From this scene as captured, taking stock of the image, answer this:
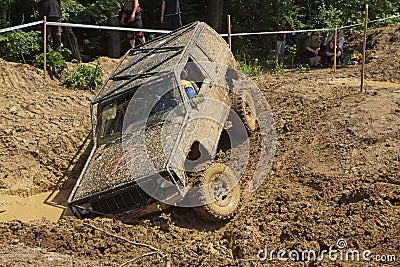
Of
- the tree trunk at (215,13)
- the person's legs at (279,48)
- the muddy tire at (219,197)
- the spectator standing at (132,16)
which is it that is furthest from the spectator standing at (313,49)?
the muddy tire at (219,197)

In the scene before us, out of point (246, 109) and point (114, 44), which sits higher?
point (114, 44)

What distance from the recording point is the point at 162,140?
7.52 m

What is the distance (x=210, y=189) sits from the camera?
7.35 metres

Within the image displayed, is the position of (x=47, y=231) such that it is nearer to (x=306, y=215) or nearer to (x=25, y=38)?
(x=306, y=215)

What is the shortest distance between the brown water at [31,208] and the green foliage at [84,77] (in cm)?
353

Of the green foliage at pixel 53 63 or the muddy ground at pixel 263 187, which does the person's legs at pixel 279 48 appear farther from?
the green foliage at pixel 53 63

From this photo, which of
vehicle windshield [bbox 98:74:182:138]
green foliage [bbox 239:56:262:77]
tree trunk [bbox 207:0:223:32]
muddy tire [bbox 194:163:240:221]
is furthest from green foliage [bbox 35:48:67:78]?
tree trunk [bbox 207:0:223:32]

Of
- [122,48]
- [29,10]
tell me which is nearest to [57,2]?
[29,10]

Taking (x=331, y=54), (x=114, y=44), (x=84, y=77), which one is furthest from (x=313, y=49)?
(x=84, y=77)

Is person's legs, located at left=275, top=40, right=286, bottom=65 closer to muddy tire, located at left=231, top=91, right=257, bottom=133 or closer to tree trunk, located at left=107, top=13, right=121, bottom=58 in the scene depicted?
tree trunk, located at left=107, top=13, right=121, bottom=58

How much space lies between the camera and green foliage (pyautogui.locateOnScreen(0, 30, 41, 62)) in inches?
530

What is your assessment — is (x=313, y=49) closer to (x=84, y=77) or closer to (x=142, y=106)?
(x=84, y=77)

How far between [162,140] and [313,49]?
30.7 ft

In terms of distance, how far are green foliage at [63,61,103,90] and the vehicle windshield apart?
13.3 ft
